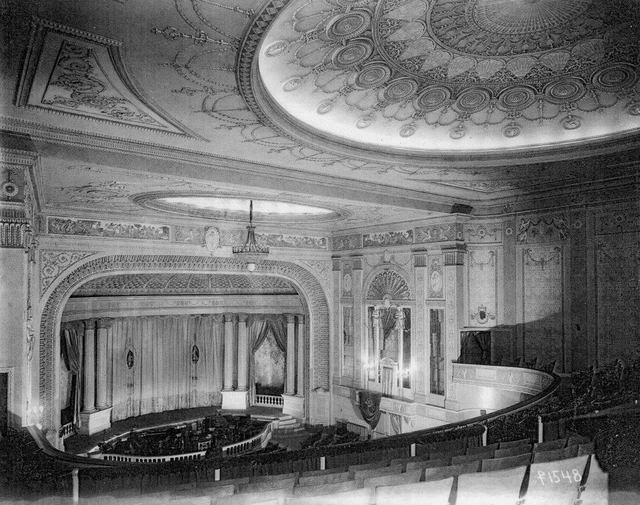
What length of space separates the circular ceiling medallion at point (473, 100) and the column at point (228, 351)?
539 inches

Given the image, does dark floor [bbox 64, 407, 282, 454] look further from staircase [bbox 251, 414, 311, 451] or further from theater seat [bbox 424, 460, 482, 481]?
theater seat [bbox 424, 460, 482, 481]

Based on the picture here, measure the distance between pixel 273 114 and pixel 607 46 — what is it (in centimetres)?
355

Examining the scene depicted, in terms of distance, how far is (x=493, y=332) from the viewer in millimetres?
12094

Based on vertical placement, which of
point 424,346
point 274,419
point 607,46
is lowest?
point 274,419

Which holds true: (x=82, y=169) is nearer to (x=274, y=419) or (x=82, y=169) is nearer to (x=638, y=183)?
(x=638, y=183)

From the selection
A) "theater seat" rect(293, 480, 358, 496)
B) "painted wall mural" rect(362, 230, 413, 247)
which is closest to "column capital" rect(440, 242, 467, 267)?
"painted wall mural" rect(362, 230, 413, 247)

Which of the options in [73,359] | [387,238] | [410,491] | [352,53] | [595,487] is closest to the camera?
[410,491]

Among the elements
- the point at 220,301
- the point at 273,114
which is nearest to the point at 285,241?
the point at 220,301

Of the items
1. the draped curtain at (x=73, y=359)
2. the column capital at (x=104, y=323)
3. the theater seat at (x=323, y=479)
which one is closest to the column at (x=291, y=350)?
the column capital at (x=104, y=323)

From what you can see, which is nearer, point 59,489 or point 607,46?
point 59,489

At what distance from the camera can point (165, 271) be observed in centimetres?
1341

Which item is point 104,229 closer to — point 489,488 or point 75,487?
point 75,487

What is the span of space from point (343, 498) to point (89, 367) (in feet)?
45.4

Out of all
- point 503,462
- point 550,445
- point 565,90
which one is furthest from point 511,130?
point 503,462
